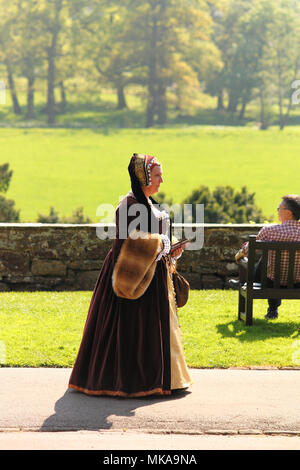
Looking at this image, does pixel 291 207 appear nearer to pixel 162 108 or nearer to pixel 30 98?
pixel 162 108

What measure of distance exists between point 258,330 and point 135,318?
239 cm

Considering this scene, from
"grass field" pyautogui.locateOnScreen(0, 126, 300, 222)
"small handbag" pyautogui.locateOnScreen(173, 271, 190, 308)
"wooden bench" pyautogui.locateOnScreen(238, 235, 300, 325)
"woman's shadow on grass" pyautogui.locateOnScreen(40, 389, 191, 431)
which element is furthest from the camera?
"grass field" pyautogui.locateOnScreen(0, 126, 300, 222)

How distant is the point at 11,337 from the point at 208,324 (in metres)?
2.03

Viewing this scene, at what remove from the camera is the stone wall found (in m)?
9.71

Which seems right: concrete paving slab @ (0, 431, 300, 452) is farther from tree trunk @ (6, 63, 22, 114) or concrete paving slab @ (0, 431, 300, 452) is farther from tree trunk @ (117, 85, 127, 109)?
tree trunk @ (6, 63, 22, 114)

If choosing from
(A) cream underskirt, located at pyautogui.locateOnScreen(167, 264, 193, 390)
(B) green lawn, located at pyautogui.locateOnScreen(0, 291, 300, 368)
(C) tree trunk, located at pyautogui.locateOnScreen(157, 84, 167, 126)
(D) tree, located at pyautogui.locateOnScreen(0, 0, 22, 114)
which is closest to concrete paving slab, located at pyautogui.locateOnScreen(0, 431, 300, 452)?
(A) cream underskirt, located at pyautogui.locateOnScreen(167, 264, 193, 390)

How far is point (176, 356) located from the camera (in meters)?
5.45

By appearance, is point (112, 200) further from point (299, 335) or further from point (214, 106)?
point (299, 335)

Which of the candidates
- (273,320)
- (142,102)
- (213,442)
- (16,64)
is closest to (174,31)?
(142,102)

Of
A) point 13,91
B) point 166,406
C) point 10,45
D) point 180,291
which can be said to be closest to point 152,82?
point 13,91

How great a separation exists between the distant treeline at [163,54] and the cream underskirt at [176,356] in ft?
126

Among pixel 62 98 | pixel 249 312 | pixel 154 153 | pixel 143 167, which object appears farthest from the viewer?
pixel 62 98

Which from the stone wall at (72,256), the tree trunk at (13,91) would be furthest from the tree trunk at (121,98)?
the stone wall at (72,256)

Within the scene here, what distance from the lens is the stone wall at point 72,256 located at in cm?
971
